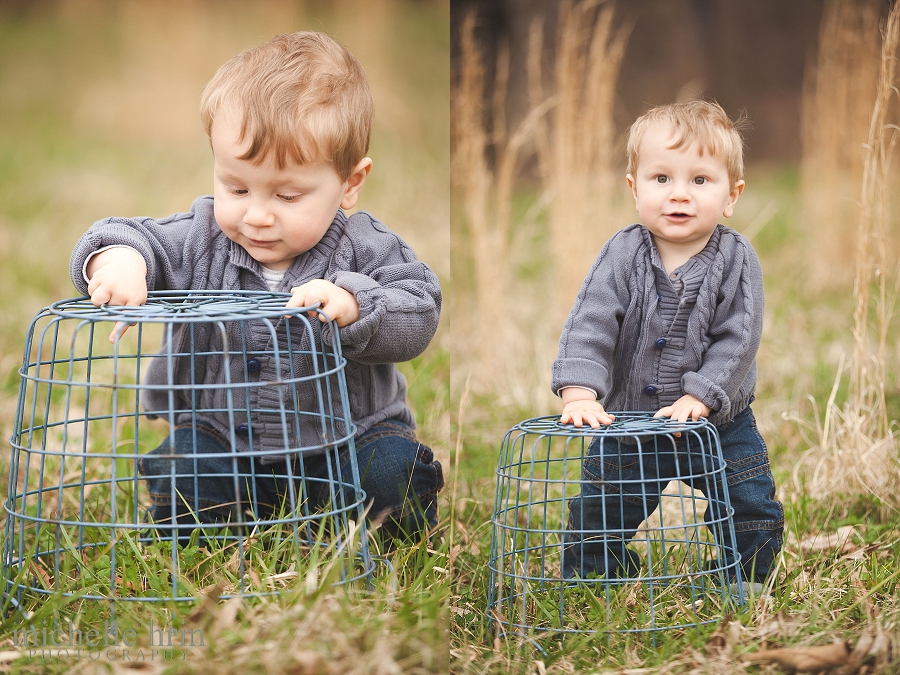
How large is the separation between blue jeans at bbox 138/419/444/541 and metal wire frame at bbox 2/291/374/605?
0.5 inches

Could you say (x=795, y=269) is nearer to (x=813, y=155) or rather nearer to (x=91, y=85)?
(x=813, y=155)

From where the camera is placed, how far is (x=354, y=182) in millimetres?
2076

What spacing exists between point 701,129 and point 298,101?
81cm

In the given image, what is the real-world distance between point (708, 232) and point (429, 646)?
1030 millimetres

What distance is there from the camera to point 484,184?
11.7 feet

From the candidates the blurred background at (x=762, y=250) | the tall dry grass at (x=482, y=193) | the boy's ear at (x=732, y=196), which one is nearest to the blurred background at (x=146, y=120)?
the tall dry grass at (x=482, y=193)

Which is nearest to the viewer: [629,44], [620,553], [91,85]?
[620,553]

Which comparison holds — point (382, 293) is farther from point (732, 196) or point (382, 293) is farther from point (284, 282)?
point (732, 196)

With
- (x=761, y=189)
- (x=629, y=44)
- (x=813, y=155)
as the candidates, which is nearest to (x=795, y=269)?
(x=813, y=155)

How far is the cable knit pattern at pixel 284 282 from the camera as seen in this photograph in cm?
192

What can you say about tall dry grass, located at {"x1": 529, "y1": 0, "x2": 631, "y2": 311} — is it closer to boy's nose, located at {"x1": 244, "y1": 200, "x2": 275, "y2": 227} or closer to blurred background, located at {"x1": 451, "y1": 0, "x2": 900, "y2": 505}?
blurred background, located at {"x1": 451, "y1": 0, "x2": 900, "y2": 505}

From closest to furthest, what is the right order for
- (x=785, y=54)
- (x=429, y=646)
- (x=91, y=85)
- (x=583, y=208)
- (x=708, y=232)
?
(x=429, y=646) < (x=708, y=232) < (x=583, y=208) < (x=91, y=85) < (x=785, y=54)

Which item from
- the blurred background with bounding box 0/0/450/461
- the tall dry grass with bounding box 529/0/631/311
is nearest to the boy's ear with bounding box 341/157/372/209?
the blurred background with bounding box 0/0/450/461

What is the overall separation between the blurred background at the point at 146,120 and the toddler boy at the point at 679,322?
4.22 ft
